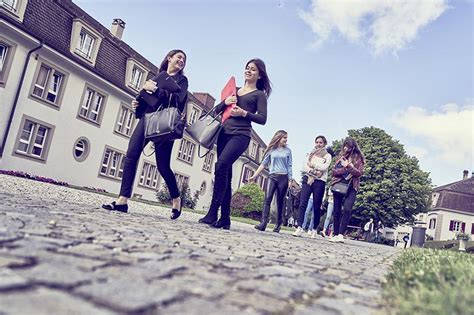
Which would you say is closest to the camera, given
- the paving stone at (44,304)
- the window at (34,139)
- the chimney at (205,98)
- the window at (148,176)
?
the paving stone at (44,304)

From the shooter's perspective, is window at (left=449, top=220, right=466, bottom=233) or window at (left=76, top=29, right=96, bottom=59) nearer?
window at (left=76, top=29, right=96, bottom=59)

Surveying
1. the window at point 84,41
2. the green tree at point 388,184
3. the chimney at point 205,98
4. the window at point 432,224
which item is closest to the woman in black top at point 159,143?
the window at point 84,41

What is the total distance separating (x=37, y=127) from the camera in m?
19.0

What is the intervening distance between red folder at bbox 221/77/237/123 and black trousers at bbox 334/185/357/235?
302 centimetres

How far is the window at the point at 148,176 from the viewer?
27.8 meters

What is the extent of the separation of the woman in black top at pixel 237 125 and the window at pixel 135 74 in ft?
65.6

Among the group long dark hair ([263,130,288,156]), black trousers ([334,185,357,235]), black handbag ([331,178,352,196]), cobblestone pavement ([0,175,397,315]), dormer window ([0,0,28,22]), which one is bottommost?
cobblestone pavement ([0,175,397,315])

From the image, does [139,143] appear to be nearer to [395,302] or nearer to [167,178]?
[167,178]

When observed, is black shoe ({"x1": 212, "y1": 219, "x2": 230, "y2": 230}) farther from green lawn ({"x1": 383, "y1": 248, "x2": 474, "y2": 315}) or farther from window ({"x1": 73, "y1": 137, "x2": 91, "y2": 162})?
window ({"x1": 73, "y1": 137, "x2": 91, "y2": 162})

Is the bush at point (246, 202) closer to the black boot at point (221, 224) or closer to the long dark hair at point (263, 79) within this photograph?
the black boot at point (221, 224)

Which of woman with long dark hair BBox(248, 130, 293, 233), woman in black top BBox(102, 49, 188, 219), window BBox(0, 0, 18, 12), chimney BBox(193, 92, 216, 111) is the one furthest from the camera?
chimney BBox(193, 92, 216, 111)

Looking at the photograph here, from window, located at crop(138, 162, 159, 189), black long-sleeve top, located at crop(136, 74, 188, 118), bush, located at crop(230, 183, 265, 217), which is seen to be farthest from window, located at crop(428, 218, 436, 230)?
black long-sleeve top, located at crop(136, 74, 188, 118)

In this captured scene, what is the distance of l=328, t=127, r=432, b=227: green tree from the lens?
118ft

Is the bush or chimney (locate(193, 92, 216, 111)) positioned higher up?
chimney (locate(193, 92, 216, 111))
